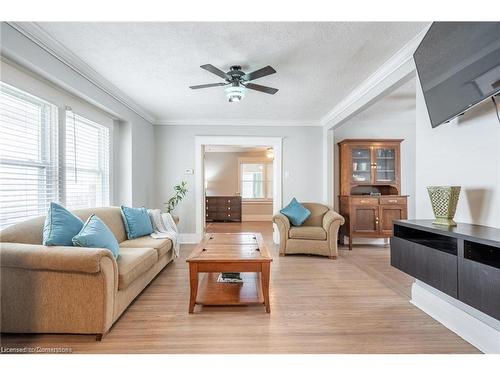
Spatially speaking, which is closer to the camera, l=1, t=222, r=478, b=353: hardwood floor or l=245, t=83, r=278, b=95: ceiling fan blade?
l=1, t=222, r=478, b=353: hardwood floor

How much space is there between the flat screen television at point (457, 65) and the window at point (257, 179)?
6909 millimetres

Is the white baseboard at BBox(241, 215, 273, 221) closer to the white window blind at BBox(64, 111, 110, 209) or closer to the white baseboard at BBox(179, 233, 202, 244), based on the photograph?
the white baseboard at BBox(179, 233, 202, 244)

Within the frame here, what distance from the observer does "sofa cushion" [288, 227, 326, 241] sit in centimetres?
398

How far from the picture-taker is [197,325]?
1994 mm

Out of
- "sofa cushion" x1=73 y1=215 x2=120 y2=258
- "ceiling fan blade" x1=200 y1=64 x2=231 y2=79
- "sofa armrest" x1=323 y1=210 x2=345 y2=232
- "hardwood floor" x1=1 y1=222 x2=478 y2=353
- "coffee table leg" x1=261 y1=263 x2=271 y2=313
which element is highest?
"ceiling fan blade" x1=200 y1=64 x2=231 y2=79

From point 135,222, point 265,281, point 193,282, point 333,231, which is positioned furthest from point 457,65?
point 135,222

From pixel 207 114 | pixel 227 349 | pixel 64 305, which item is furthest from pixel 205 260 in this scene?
pixel 207 114

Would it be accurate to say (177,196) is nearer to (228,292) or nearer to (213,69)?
(228,292)

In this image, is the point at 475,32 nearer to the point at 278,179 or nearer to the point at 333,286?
the point at 333,286

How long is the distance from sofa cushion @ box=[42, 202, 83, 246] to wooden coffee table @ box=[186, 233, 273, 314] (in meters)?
0.97

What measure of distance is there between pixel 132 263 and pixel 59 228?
0.63 metres

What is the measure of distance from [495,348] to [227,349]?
1.73 m

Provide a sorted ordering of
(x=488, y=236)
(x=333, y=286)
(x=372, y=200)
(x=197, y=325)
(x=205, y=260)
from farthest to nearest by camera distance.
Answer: (x=372, y=200), (x=333, y=286), (x=205, y=260), (x=197, y=325), (x=488, y=236)

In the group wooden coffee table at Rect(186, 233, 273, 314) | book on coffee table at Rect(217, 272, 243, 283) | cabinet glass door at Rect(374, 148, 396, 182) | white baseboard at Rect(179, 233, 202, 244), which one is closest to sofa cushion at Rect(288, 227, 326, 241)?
wooden coffee table at Rect(186, 233, 273, 314)
